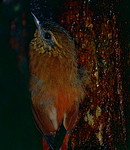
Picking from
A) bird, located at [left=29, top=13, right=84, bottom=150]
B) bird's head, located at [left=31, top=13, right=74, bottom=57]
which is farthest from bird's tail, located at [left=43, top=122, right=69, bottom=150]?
bird's head, located at [left=31, top=13, right=74, bottom=57]

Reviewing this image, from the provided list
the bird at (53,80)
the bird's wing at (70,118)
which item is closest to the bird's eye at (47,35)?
the bird at (53,80)

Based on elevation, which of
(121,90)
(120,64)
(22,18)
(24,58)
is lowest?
(121,90)

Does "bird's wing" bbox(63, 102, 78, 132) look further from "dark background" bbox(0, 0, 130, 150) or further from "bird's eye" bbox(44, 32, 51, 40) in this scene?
"bird's eye" bbox(44, 32, 51, 40)

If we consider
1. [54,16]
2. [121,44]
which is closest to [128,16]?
[121,44]

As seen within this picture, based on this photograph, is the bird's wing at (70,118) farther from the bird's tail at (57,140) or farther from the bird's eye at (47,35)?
the bird's eye at (47,35)

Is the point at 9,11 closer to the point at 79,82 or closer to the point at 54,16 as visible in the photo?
the point at 54,16

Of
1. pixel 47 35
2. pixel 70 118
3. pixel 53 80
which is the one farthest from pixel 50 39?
pixel 70 118

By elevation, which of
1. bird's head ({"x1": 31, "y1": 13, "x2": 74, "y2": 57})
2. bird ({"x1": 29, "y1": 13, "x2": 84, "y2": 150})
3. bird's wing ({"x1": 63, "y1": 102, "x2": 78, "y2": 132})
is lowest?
bird's wing ({"x1": 63, "y1": 102, "x2": 78, "y2": 132})

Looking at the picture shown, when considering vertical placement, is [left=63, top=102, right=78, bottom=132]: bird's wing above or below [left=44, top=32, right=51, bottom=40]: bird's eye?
below
